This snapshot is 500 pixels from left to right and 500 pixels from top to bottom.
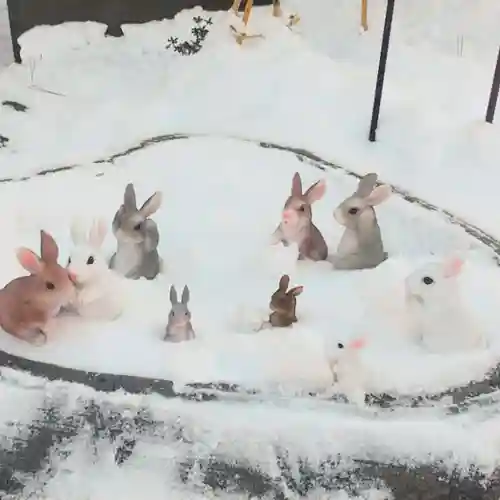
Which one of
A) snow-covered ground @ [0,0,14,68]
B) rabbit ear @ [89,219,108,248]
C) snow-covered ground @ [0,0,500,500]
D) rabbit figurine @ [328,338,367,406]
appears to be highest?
rabbit ear @ [89,219,108,248]

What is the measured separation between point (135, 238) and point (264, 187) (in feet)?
1.21

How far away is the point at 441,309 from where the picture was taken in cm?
100

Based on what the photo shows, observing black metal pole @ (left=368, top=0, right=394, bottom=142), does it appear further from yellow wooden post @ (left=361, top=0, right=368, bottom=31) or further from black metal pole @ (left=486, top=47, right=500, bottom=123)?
yellow wooden post @ (left=361, top=0, right=368, bottom=31)

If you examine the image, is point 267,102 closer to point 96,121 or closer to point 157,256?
point 96,121

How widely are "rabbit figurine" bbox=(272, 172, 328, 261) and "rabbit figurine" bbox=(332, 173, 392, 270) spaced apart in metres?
0.03

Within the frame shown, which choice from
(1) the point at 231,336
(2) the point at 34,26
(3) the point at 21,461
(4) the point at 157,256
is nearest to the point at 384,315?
(1) the point at 231,336

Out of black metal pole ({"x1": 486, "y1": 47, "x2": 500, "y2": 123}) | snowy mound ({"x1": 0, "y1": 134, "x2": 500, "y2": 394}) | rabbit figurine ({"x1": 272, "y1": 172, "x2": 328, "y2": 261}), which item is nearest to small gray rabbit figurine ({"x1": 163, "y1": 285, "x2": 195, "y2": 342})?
snowy mound ({"x1": 0, "y1": 134, "x2": 500, "y2": 394})

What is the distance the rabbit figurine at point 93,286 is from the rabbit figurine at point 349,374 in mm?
278

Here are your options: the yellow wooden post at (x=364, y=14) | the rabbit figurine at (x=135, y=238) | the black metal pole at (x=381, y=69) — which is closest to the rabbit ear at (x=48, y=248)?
the rabbit figurine at (x=135, y=238)

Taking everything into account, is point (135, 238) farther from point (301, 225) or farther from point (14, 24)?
point (14, 24)

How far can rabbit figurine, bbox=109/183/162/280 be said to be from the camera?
111cm

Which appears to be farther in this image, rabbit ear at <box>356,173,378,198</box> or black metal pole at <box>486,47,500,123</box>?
black metal pole at <box>486,47,500,123</box>

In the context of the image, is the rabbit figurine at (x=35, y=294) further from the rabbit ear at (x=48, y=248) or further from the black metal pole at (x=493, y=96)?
the black metal pole at (x=493, y=96)

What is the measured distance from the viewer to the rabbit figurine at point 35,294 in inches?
38.7
